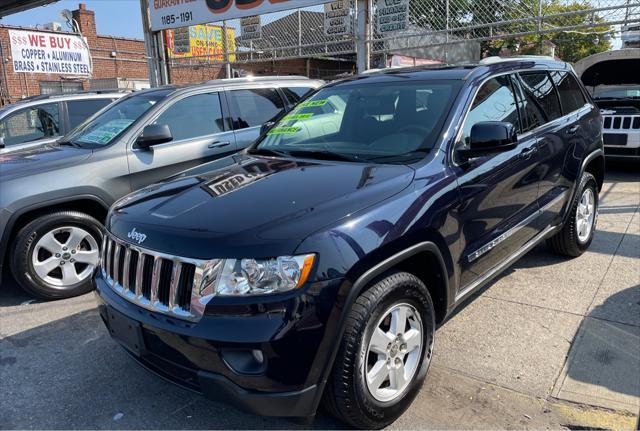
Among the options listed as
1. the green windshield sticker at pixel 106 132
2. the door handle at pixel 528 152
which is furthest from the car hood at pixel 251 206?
the green windshield sticker at pixel 106 132

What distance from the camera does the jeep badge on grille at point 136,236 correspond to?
255 centimetres

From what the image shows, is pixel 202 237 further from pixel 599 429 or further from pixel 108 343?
pixel 599 429

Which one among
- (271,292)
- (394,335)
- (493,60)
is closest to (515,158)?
(493,60)

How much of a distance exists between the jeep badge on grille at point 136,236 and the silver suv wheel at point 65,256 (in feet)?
7.16

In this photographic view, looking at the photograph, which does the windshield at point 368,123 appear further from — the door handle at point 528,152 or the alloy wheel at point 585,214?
the alloy wheel at point 585,214

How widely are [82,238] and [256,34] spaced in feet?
26.6

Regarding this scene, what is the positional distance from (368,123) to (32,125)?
562 centimetres

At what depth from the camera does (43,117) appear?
712 centimetres

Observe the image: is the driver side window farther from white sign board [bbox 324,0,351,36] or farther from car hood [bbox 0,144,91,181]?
white sign board [bbox 324,0,351,36]

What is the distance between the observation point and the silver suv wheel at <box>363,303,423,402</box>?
2.50 m

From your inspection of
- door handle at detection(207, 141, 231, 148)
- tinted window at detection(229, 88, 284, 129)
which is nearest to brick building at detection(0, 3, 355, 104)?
tinted window at detection(229, 88, 284, 129)

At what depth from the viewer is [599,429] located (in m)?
2.62

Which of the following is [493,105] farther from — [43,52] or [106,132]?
[43,52]

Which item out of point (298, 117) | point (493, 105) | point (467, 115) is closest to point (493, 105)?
point (493, 105)
